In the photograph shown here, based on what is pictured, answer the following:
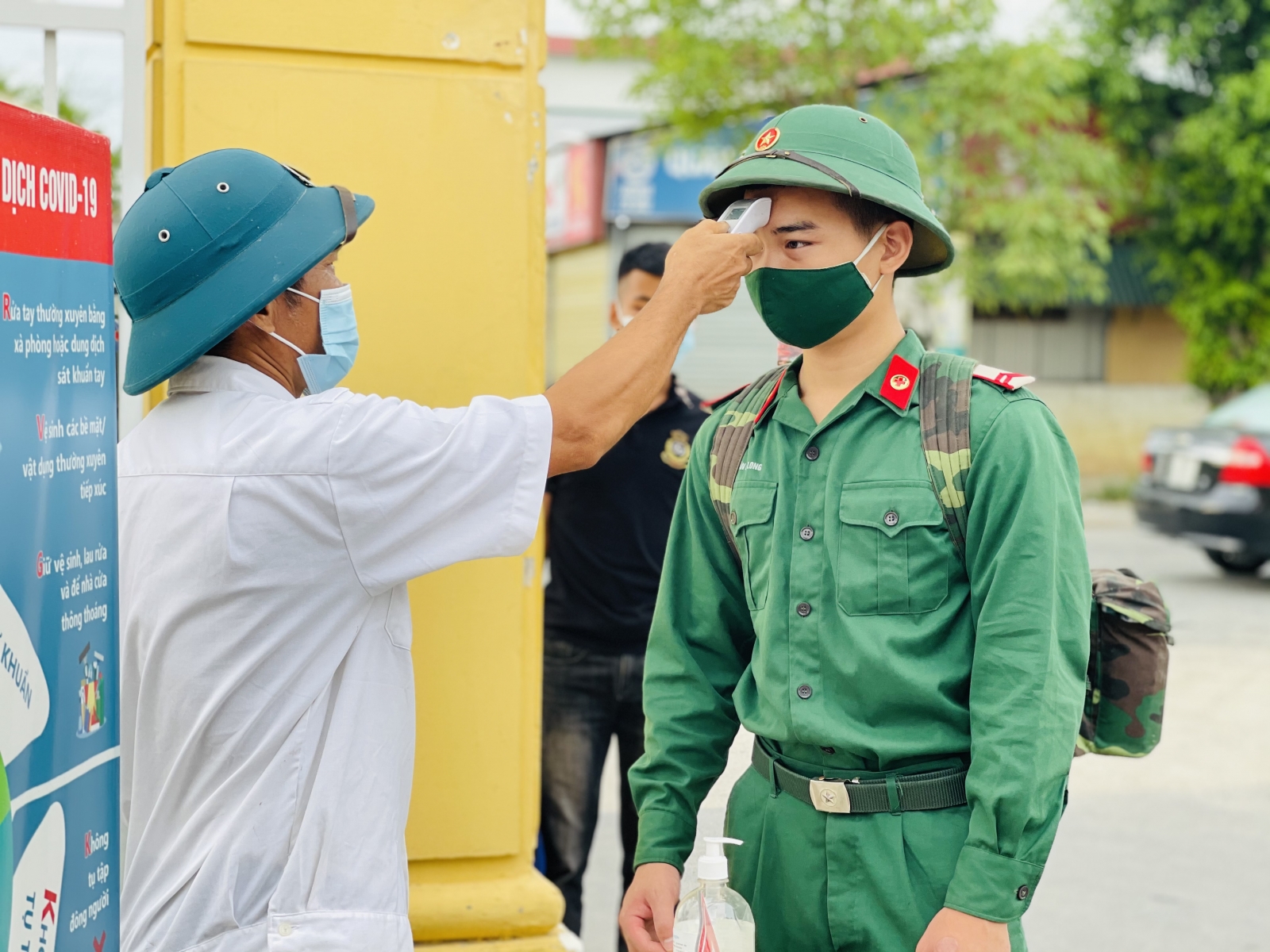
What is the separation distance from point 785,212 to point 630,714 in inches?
78.8

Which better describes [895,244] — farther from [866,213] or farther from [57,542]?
[57,542]

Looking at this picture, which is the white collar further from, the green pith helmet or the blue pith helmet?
the green pith helmet

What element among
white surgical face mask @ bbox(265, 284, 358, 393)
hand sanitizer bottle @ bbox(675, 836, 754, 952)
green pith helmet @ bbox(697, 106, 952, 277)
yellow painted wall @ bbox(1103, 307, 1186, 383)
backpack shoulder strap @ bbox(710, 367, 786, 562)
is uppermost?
yellow painted wall @ bbox(1103, 307, 1186, 383)

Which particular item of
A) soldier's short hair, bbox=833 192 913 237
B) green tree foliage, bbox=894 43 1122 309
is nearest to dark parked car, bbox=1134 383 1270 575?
green tree foliage, bbox=894 43 1122 309

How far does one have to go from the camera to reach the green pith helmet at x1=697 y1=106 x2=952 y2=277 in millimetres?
2078

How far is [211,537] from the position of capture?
1.90 m

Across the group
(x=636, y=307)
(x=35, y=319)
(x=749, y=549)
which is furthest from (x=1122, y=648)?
(x=636, y=307)

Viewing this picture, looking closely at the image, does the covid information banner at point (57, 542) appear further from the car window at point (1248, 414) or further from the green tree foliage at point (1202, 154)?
the green tree foliage at point (1202, 154)

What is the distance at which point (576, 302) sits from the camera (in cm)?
2423

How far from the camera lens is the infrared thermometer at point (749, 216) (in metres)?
2.19

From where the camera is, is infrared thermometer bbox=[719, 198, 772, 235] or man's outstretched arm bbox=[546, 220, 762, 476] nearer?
man's outstretched arm bbox=[546, 220, 762, 476]

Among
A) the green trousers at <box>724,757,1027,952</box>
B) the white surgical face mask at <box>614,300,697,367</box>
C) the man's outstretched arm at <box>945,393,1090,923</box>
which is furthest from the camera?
the white surgical face mask at <box>614,300,697,367</box>

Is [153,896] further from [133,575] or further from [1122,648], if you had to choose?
[1122,648]

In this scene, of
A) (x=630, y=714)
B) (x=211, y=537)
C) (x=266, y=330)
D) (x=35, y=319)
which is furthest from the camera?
(x=630, y=714)
